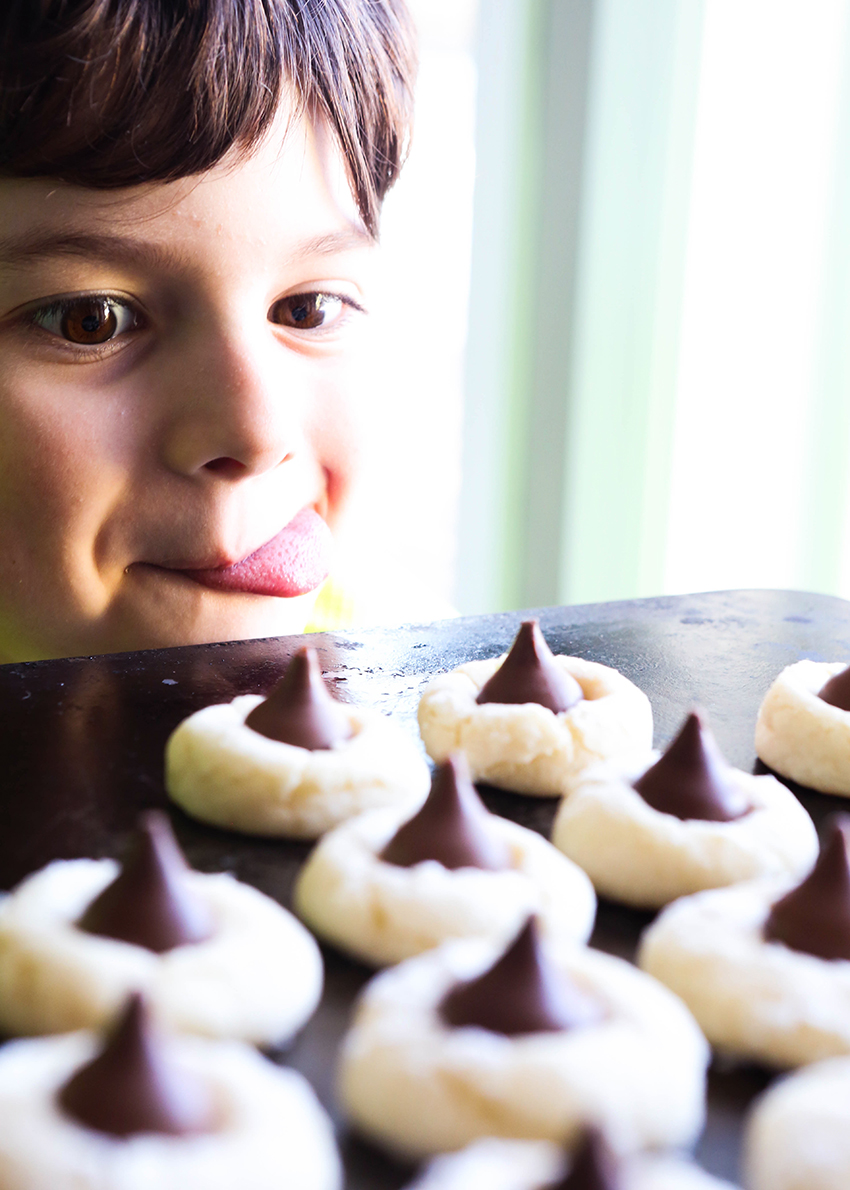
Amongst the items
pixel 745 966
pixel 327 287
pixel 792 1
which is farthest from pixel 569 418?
pixel 745 966

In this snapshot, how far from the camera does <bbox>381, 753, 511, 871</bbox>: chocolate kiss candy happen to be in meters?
0.88

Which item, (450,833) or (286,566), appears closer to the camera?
(450,833)

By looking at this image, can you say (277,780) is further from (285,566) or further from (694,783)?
(285,566)

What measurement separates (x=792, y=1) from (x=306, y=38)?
1516 mm

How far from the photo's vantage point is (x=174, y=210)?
1.33 metres

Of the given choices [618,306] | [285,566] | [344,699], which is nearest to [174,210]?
[285,566]

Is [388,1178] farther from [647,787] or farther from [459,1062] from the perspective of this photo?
[647,787]

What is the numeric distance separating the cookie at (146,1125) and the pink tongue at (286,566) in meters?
0.97

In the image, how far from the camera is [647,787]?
1.02m

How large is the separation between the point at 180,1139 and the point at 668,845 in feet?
1.65

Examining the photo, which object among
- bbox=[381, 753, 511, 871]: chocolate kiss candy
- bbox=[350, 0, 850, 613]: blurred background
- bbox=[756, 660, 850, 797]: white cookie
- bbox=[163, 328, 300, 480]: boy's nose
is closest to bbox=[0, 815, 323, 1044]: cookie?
bbox=[381, 753, 511, 871]: chocolate kiss candy

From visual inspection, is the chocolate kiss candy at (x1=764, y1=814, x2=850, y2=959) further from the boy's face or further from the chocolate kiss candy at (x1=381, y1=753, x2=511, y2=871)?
the boy's face

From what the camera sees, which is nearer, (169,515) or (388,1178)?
(388,1178)

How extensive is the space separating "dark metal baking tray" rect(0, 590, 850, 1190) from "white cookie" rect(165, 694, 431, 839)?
25mm
